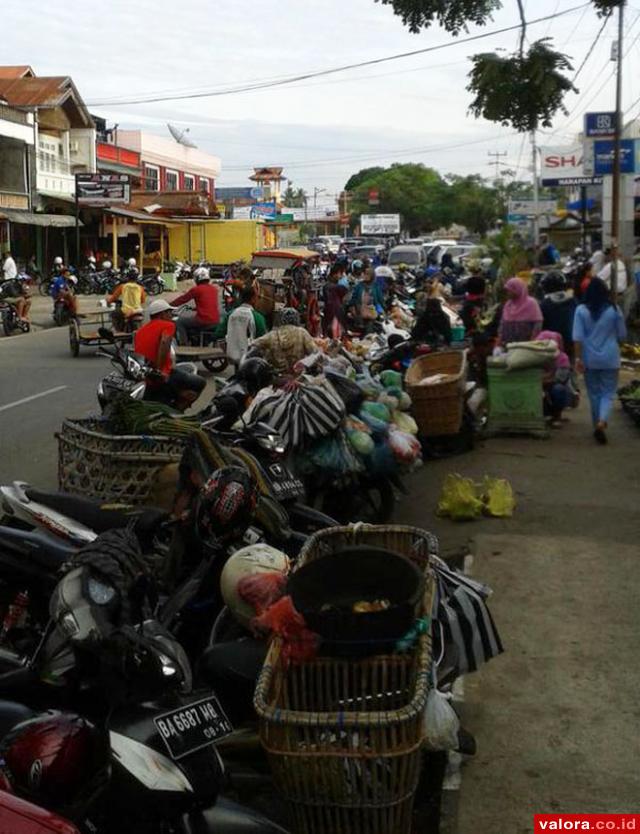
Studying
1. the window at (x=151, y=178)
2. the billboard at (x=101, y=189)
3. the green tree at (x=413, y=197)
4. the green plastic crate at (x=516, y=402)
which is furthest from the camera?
the green tree at (x=413, y=197)

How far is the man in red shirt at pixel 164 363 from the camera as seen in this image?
8008mm

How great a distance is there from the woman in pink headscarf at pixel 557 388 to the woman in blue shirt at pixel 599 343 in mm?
533

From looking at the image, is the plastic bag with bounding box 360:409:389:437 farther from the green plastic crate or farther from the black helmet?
the green plastic crate

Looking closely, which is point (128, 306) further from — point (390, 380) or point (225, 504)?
point (225, 504)

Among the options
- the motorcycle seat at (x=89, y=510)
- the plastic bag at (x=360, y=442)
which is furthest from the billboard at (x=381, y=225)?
the motorcycle seat at (x=89, y=510)

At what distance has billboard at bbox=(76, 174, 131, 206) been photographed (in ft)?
134

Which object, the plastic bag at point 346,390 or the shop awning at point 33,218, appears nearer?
the plastic bag at point 346,390

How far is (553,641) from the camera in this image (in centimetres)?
525

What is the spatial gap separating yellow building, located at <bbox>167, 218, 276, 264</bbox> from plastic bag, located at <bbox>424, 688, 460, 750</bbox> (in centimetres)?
5471

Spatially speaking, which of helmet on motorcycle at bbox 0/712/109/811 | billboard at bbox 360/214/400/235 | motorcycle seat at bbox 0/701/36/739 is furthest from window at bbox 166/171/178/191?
helmet on motorcycle at bbox 0/712/109/811

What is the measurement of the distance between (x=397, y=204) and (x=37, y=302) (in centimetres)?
8889

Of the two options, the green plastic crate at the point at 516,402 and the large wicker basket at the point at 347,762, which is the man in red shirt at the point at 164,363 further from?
the large wicker basket at the point at 347,762

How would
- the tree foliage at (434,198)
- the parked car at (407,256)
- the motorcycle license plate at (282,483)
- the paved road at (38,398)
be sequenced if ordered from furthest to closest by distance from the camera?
the tree foliage at (434,198)
the parked car at (407,256)
the paved road at (38,398)
the motorcycle license plate at (282,483)

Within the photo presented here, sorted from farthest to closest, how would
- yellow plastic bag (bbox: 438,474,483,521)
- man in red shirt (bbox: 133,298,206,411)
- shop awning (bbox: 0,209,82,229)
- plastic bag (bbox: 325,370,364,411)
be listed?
shop awning (bbox: 0,209,82,229) → man in red shirt (bbox: 133,298,206,411) → yellow plastic bag (bbox: 438,474,483,521) → plastic bag (bbox: 325,370,364,411)
